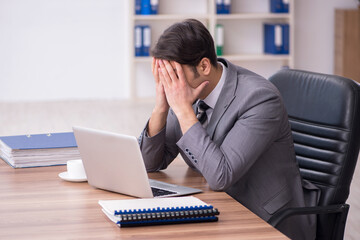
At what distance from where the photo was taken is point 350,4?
26.4 feet

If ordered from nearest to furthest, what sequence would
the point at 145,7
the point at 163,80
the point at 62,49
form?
the point at 163,80
the point at 145,7
the point at 62,49

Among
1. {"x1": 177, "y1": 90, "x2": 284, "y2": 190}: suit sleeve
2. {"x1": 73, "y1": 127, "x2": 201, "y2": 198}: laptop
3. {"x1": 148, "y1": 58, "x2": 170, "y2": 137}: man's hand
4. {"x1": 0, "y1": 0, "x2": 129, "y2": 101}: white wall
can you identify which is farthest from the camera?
{"x1": 0, "y1": 0, "x2": 129, "y2": 101}: white wall

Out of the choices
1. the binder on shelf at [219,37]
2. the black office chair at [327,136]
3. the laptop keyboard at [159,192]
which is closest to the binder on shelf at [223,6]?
the binder on shelf at [219,37]

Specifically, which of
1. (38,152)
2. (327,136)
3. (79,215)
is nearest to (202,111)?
(327,136)

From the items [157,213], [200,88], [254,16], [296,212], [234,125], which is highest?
[254,16]

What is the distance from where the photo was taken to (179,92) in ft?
6.37

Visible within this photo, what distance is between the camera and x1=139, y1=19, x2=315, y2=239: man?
6.11 feet

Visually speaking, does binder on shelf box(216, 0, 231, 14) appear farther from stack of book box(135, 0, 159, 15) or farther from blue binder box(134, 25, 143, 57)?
blue binder box(134, 25, 143, 57)

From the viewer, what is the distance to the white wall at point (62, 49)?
7.77 meters

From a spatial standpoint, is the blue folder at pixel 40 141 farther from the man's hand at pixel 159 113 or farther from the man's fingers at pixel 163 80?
the man's fingers at pixel 163 80

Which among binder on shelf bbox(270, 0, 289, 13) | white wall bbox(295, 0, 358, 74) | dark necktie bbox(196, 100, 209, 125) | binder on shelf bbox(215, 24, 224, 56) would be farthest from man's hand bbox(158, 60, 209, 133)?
white wall bbox(295, 0, 358, 74)

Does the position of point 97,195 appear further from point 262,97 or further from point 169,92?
point 262,97

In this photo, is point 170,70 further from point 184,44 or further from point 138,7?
point 138,7

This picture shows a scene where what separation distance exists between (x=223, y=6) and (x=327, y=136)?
580cm
